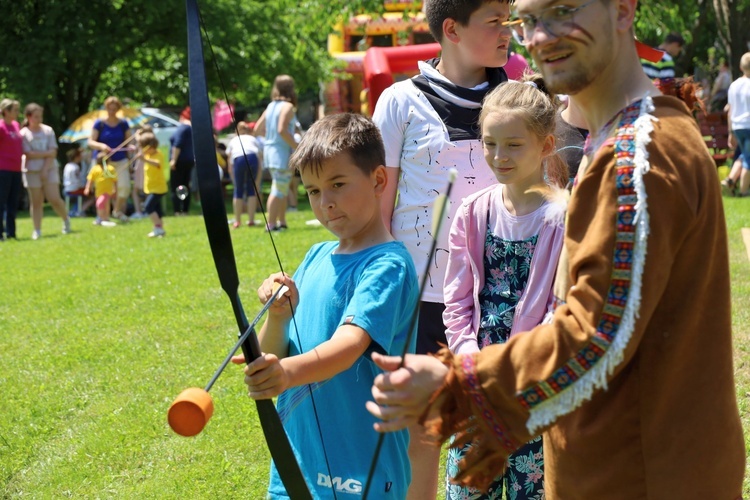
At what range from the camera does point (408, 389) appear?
174 centimetres

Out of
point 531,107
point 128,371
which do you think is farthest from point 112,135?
point 531,107

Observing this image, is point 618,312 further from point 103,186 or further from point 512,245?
point 103,186

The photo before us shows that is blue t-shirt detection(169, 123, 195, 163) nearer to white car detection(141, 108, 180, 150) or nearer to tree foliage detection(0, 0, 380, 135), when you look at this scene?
tree foliage detection(0, 0, 380, 135)

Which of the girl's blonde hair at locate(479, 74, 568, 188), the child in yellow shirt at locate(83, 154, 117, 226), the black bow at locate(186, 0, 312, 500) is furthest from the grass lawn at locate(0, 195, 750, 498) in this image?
the child in yellow shirt at locate(83, 154, 117, 226)

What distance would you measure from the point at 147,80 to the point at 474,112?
2276 cm

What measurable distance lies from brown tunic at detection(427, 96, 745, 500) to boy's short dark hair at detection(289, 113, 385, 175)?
961 millimetres

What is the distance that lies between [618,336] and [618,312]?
0.04 m

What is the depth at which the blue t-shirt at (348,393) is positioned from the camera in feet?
8.25

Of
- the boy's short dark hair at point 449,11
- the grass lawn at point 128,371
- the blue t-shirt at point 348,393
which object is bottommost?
the grass lawn at point 128,371

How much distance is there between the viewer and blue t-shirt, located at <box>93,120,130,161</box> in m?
15.8

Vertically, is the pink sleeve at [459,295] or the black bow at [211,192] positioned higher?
the black bow at [211,192]

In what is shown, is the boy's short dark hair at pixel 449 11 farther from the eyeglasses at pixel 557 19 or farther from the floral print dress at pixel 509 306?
the eyeglasses at pixel 557 19

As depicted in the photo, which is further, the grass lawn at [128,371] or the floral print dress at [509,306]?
the grass lawn at [128,371]

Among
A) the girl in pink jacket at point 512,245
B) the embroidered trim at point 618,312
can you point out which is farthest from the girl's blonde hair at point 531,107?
the embroidered trim at point 618,312
